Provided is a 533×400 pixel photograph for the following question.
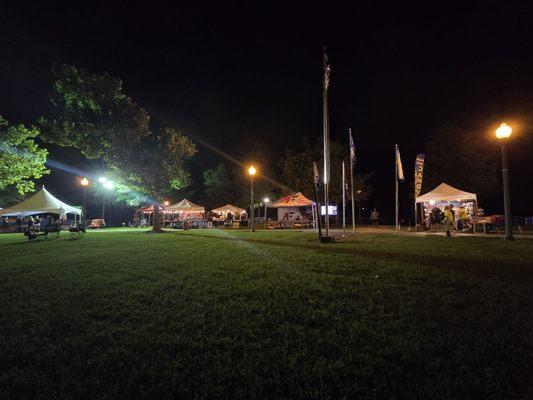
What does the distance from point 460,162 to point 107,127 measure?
37883 mm

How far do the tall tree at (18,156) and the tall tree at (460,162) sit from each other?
40.1 meters

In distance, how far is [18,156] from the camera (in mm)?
21062

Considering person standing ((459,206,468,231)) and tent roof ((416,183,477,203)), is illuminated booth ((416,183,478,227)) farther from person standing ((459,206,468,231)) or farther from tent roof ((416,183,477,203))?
person standing ((459,206,468,231))

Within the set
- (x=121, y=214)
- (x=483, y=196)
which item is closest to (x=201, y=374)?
(x=483, y=196)

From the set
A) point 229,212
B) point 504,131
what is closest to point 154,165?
→ point 229,212

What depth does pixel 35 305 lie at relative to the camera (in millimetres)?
4750

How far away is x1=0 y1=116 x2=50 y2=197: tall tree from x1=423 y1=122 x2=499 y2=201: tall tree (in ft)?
132

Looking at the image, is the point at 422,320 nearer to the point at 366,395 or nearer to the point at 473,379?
the point at 473,379

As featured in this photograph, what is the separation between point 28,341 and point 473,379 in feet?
14.6

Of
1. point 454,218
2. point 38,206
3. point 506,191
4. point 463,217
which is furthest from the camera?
point 38,206

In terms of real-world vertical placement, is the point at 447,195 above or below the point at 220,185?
below

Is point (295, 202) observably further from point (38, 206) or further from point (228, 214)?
point (38, 206)

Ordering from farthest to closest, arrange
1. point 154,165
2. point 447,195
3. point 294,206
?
point 294,206 < point 154,165 < point 447,195

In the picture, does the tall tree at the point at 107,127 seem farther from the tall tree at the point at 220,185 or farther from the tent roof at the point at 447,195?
the tall tree at the point at 220,185
